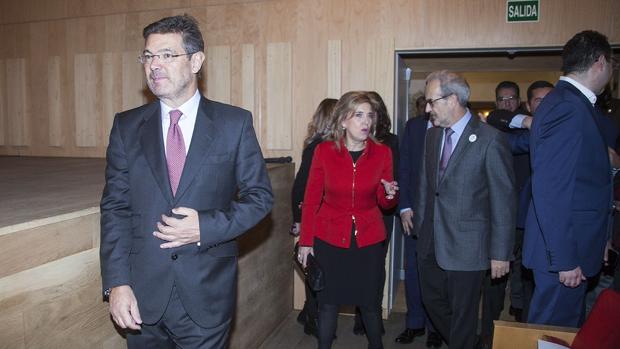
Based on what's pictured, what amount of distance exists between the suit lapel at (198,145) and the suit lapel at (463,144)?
1401mm

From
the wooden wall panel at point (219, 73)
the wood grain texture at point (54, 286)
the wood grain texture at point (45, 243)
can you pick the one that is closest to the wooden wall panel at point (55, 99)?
the wooden wall panel at point (219, 73)

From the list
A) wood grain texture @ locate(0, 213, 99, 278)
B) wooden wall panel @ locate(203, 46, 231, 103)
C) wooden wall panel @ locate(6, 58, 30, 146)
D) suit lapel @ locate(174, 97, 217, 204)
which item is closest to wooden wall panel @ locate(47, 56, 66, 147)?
wooden wall panel @ locate(6, 58, 30, 146)

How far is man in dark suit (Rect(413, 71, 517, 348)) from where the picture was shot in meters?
2.57

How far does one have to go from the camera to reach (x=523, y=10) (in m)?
3.97

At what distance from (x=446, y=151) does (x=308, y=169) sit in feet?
3.61

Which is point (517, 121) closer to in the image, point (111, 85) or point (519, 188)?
point (519, 188)

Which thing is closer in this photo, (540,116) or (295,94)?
(540,116)

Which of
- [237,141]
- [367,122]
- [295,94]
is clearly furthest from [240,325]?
[295,94]

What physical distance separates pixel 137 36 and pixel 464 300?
156 inches

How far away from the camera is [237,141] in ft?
5.99

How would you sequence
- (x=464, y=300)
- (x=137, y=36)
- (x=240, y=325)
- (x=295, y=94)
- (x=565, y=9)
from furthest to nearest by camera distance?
(x=137, y=36), (x=295, y=94), (x=565, y=9), (x=240, y=325), (x=464, y=300)

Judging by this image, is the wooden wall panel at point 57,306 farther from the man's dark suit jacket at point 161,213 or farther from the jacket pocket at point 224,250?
the jacket pocket at point 224,250

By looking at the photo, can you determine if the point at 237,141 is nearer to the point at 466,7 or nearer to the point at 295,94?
the point at 295,94

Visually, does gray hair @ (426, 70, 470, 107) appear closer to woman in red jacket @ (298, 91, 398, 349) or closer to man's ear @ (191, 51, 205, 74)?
woman in red jacket @ (298, 91, 398, 349)
